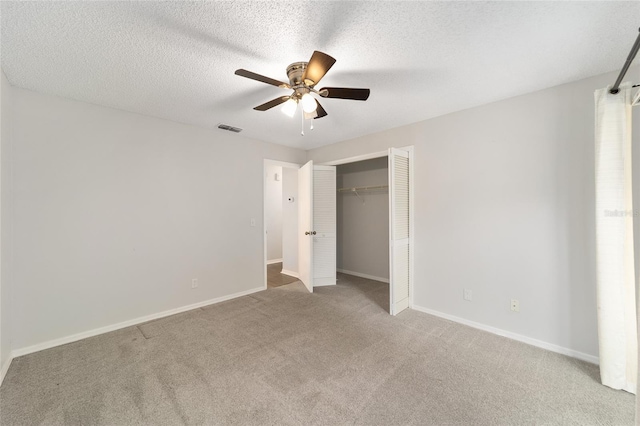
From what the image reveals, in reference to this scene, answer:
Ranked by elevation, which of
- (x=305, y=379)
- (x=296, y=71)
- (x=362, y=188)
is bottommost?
(x=305, y=379)

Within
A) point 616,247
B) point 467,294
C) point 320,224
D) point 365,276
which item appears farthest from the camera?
point 365,276

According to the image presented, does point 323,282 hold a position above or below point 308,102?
below

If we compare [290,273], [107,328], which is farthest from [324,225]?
[107,328]

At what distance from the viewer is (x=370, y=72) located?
7.04ft

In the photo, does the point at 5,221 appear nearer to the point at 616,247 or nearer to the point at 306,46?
the point at 306,46

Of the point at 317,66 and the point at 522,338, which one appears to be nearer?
the point at 317,66

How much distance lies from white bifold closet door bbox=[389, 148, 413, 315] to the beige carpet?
43cm

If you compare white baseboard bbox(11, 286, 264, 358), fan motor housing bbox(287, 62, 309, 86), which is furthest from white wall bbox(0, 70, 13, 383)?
fan motor housing bbox(287, 62, 309, 86)

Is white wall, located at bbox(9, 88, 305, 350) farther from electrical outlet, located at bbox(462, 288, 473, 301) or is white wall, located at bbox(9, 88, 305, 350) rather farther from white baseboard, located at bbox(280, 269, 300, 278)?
electrical outlet, located at bbox(462, 288, 473, 301)

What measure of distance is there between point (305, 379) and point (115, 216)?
2.73 m

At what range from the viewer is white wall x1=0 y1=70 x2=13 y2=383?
2057mm

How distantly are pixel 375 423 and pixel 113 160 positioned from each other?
359 cm

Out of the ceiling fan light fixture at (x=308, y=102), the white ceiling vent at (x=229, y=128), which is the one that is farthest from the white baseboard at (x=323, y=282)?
the ceiling fan light fixture at (x=308, y=102)

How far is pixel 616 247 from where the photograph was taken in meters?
1.90
